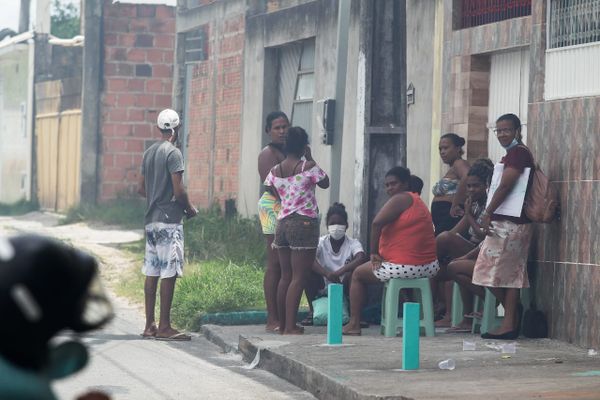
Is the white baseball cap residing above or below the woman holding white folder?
above

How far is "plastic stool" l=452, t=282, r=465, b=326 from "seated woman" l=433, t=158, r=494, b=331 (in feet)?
0.38

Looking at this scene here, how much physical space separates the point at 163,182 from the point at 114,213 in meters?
13.2

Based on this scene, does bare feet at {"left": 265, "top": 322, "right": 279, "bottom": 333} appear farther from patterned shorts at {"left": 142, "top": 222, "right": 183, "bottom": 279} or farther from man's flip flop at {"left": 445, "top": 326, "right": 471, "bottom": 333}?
man's flip flop at {"left": 445, "top": 326, "right": 471, "bottom": 333}

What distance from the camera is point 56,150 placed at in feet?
95.1

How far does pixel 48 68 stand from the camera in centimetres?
3275

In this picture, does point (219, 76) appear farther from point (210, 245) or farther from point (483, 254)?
point (483, 254)

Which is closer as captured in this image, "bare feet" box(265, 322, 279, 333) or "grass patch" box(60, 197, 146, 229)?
"bare feet" box(265, 322, 279, 333)

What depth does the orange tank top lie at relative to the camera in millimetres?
10242

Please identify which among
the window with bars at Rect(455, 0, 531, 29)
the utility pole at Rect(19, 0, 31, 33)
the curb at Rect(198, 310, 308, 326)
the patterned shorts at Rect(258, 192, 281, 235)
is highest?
the utility pole at Rect(19, 0, 31, 33)

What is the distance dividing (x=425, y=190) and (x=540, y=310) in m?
3.13

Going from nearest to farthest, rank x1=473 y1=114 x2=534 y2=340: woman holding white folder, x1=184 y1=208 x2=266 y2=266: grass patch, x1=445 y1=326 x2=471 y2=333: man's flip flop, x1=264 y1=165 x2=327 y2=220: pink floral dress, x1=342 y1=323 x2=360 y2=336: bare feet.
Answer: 1. x1=473 y1=114 x2=534 y2=340: woman holding white folder
2. x1=264 y1=165 x2=327 y2=220: pink floral dress
3. x1=342 y1=323 x2=360 y2=336: bare feet
4. x1=445 y1=326 x2=471 y2=333: man's flip flop
5. x1=184 y1=208 x2=266 y2=266: grass patch

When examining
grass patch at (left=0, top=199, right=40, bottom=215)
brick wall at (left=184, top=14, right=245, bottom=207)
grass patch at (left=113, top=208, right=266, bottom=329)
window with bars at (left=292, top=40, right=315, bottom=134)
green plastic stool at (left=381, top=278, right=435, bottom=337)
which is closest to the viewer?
green plastic stool at (left=381, top=278, right=435, bottom=337)

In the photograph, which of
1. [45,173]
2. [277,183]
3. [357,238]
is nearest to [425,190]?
[357,238]

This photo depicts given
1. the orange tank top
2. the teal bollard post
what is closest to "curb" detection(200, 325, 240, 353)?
the orange tank top
